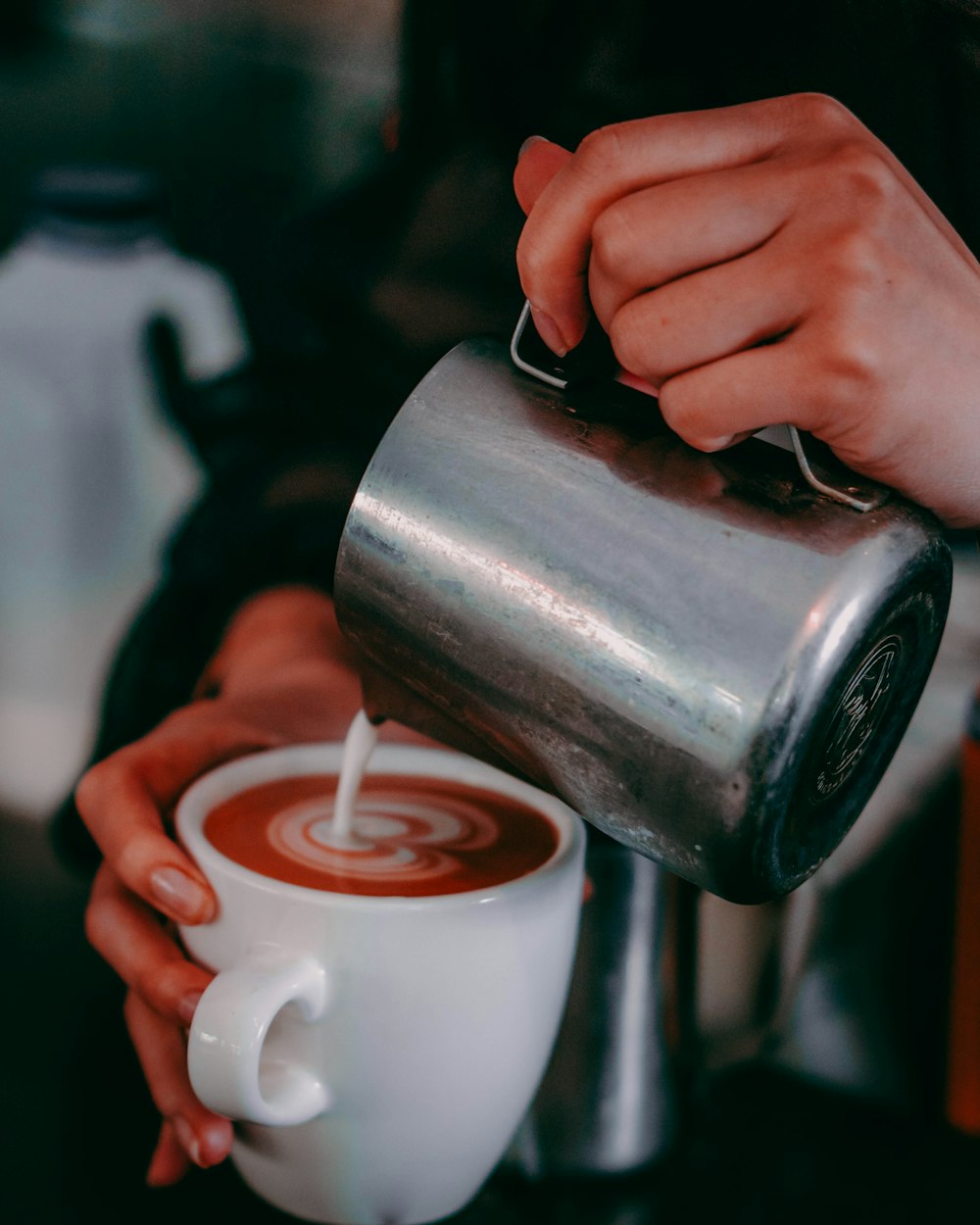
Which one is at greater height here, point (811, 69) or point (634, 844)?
point (811, 69)

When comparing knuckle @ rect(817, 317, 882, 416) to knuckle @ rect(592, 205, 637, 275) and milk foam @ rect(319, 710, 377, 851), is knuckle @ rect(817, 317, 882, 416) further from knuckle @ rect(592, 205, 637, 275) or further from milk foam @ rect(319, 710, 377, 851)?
milk foam @ rect(319, 710, 377, 851)

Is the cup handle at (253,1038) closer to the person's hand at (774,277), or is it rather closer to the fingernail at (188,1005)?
the fingernail at (188,1005)

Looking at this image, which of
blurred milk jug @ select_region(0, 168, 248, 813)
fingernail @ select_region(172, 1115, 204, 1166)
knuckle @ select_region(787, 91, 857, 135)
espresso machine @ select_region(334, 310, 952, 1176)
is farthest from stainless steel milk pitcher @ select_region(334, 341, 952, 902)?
blurred milk jug @ select_region(0, 168, 248, 813)

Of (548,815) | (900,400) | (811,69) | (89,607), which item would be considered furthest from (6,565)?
Answer: (900,400)

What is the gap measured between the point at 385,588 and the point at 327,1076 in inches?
7.6

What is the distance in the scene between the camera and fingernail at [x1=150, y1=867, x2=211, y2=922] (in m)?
0.43

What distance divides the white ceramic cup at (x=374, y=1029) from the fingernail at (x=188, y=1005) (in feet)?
0.05

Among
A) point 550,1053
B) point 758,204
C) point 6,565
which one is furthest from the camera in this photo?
point 6,565

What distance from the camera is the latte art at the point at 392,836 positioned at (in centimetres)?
49

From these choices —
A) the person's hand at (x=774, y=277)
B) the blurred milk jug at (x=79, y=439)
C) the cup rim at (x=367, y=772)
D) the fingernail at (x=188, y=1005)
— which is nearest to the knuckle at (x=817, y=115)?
the person's hand at (x=774, y=277)

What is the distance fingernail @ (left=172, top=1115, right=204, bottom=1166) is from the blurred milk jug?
0.67 metres

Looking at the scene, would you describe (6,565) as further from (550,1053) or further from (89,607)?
(550,1053)

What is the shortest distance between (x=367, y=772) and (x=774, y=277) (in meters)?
0.37

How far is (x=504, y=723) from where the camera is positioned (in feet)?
1.19
